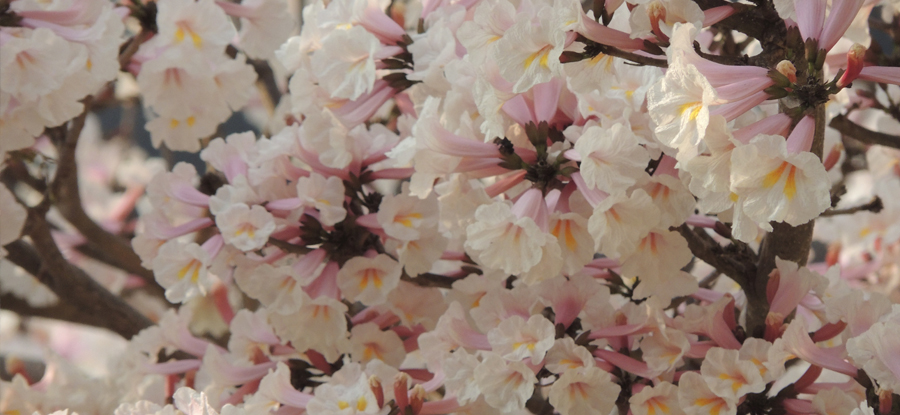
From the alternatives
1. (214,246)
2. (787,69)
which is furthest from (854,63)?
(214,246)

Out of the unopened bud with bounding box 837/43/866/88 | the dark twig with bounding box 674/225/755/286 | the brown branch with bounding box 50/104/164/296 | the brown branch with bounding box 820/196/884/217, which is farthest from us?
the brown branch with bounding box 50/104/164/296

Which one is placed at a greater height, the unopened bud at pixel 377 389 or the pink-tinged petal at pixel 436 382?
the unopened bud at pixel 377 389

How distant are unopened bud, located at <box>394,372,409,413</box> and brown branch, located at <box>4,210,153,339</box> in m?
0.47

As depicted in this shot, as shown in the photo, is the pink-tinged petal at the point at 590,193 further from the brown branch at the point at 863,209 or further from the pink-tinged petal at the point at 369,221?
the brown branch at the point at 863,209

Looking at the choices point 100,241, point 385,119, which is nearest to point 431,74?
point 385,119

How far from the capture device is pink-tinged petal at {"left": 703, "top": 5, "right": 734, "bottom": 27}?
524 mm

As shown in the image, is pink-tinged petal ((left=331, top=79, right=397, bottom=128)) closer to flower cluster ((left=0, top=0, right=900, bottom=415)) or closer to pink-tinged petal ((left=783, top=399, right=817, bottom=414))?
flower cluster ((left=0, top=0, right=900, bottom=415))

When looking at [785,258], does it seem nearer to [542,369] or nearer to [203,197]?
[542,369]

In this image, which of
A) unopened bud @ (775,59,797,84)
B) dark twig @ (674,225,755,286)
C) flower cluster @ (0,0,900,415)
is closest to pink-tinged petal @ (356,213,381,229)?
flower cluster @ (0,0,900,415)

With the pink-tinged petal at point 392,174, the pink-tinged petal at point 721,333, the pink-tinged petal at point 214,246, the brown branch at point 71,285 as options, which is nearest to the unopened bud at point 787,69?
the pink-tinged petal at point 721,333

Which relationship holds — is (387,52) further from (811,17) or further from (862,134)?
(862,134)

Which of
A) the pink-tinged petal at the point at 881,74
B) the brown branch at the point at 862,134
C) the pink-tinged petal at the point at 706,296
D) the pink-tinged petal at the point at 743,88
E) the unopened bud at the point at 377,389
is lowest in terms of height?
the unopened bud at the point at 377,389

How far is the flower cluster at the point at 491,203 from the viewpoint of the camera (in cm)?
50

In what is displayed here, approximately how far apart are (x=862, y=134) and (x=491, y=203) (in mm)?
438
